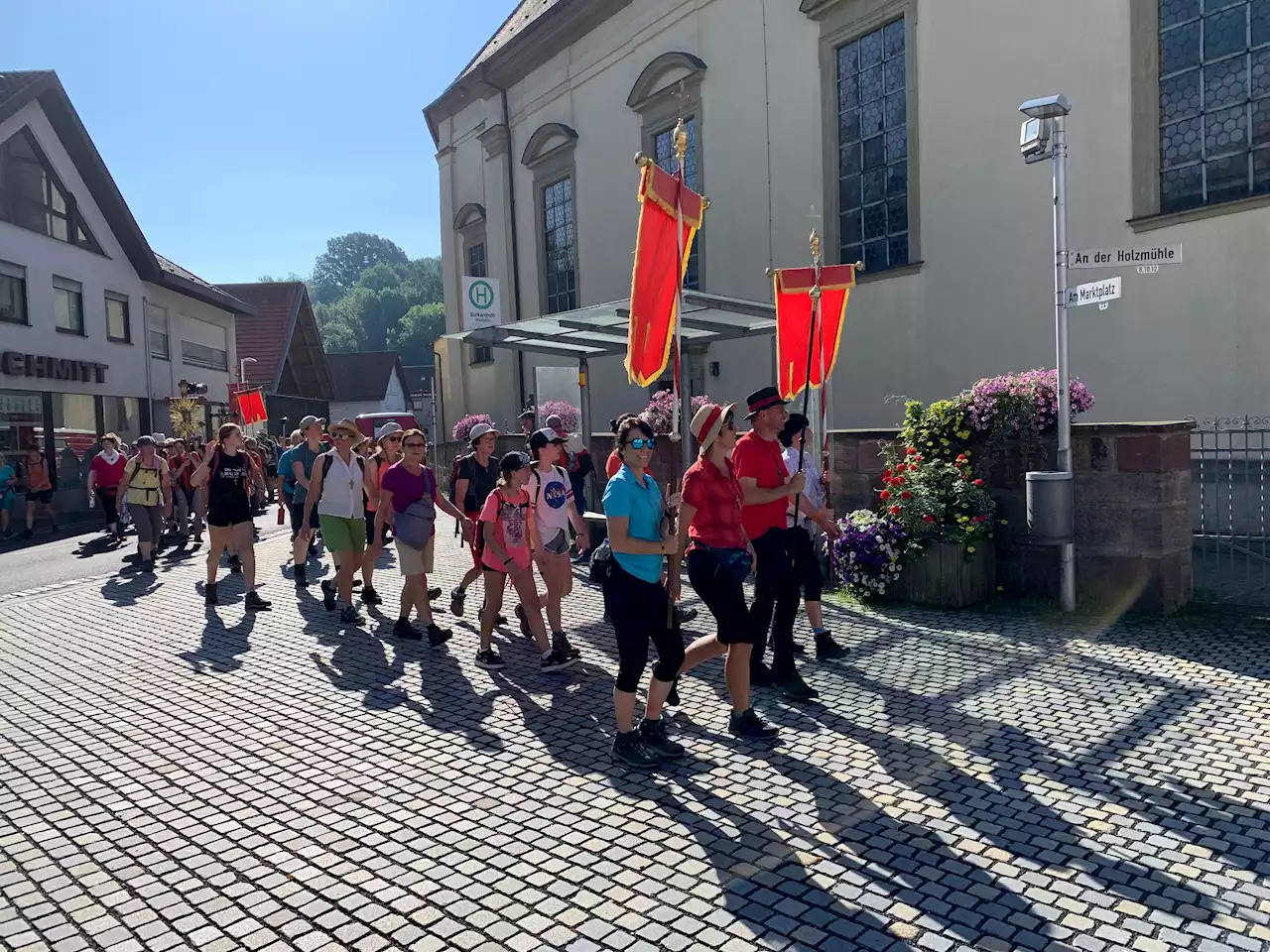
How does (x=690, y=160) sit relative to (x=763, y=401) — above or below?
above

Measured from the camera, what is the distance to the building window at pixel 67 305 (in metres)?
22.4

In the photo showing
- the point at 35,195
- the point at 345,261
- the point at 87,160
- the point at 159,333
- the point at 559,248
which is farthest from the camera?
the point at 345,261

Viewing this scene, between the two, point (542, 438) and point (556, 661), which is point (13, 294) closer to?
point (542, 438)

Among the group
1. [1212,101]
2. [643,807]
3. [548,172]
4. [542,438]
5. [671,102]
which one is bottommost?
[643,807]

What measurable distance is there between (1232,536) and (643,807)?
627 centimetres

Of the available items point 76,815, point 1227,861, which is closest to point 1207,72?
point 1227,861

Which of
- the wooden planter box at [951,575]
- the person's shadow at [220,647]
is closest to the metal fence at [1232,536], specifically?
the wooden planter box at [951,575]

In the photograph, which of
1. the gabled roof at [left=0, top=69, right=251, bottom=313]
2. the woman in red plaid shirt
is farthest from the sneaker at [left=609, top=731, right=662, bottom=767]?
the gabled roof at [left=0, top=69, right=251, bottom=313]

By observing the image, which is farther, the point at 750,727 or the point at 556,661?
the point at 556,661

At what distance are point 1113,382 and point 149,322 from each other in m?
25.0

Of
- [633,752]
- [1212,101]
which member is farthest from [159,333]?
[633,752]

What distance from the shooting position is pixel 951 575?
25.0 feet

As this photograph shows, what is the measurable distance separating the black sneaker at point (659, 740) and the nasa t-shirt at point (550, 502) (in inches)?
82.6

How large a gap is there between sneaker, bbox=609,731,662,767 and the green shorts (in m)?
4.37
